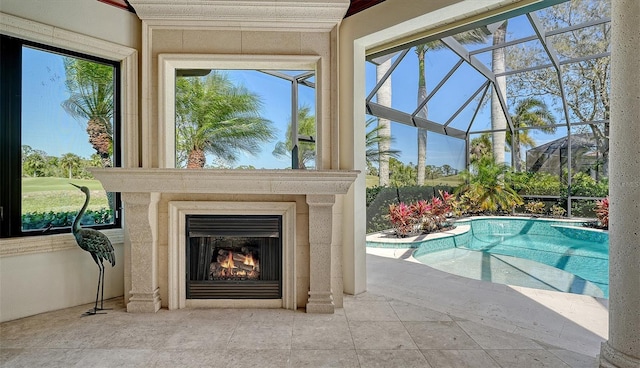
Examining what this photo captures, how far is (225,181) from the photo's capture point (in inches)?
109

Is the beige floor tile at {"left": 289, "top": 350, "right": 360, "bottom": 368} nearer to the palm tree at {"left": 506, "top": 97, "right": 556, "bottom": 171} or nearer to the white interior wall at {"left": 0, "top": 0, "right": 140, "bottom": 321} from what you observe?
the white interior wall at {"left": 0, "top": 0, "right": 140, "bottom": 321}

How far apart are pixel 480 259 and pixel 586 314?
2.58 meters

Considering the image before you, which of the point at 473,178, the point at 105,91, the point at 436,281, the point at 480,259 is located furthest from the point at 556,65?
the point at 105,91

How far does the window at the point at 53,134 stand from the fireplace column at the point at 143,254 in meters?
0.65

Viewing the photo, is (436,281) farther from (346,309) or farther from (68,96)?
(68,96)

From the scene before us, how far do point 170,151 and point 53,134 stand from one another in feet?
3.71

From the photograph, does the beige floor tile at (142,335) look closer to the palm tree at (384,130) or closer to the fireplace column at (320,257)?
the fireplace column at (320,257)

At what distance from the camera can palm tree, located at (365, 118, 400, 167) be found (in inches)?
286

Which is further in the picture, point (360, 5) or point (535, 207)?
point (535, 207)

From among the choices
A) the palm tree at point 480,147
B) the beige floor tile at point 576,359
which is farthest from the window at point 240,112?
the palm tree at point 480,147

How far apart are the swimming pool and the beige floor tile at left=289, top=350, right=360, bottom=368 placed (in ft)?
9.69

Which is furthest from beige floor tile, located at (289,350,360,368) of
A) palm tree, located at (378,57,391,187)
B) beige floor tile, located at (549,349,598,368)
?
palm tree, located at (378,57,391,187)

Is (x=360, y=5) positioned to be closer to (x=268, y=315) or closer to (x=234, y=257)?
(x=234, y=257)

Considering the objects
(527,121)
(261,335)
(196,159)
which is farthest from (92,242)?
(527,121)
